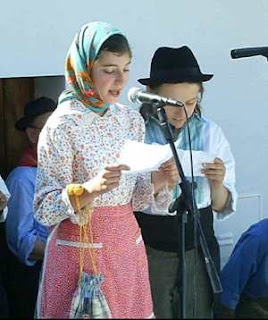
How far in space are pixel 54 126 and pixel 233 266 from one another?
138cm

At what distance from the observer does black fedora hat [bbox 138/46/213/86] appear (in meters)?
3.27

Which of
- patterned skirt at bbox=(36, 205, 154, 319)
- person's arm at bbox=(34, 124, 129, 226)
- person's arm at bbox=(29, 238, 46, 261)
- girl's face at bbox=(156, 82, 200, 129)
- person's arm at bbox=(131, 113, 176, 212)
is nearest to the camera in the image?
person's arm at bbox=(34, 124, 129, 226)

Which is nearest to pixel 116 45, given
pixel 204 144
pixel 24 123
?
pixel 204 144

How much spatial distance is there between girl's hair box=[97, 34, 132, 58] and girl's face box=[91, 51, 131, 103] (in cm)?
1

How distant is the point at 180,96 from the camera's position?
3.23 meters

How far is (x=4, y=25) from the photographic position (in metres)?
3.91

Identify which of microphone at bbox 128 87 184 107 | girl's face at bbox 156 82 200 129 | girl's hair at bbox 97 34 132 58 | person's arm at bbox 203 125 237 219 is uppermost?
girl's hair at bbox 97 34 132 58

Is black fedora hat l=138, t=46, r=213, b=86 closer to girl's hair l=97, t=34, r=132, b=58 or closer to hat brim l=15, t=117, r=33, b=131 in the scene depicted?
girl's hair l=97, t=34, r=132, b=58

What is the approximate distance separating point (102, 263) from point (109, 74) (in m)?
0.60

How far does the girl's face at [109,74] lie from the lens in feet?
9.09

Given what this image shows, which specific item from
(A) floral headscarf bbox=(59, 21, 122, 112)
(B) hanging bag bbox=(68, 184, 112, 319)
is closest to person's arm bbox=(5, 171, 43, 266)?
(B) hanging bag bbox=(68, 184, 112, 319)

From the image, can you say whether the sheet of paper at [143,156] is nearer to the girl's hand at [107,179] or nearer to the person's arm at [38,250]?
the girl's hand at [107,179]

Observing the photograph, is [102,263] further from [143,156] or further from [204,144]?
[204,144]

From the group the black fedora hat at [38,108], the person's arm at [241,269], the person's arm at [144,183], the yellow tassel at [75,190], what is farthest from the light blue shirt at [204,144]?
the black fedora hat at [38,108]
